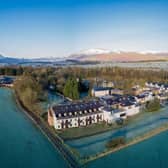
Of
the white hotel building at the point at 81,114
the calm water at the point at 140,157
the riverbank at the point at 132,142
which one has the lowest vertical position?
the calm water at the point at 140,157

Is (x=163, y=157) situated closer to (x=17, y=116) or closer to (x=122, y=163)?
(x=122, y=163)

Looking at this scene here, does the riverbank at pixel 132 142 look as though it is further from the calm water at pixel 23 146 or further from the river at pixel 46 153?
the calm water at pixel 23 146

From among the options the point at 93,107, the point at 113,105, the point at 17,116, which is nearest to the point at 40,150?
the point at 93,107

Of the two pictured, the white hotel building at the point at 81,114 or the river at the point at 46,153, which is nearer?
the river at the point at 46,153

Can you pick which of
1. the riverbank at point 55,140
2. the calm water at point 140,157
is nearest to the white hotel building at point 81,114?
the riverbank at point 55,140

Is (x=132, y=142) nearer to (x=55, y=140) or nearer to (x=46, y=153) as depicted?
Result: (x=55, y=140)

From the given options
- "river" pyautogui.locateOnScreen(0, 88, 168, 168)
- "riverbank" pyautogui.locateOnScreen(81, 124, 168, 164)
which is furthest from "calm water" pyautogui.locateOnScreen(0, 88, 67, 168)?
"riverbank" pyautogui.locateOnScreen(81, 124, 168, 164)

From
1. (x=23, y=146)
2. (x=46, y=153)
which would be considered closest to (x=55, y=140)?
(x=46, y=153)
